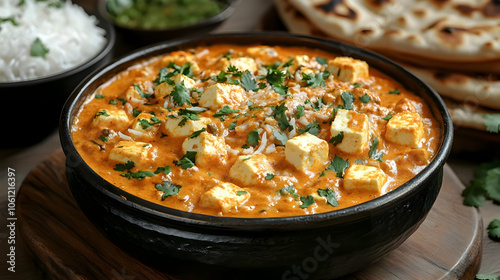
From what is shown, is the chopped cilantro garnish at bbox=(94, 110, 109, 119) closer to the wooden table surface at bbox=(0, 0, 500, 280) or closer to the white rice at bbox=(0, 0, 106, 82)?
the wooden table surface at bbox=(0, 0, 500, 280)

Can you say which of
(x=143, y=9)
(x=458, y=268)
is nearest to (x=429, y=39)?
(x=458, y=268)

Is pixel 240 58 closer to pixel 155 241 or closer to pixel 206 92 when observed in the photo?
pixel 206 92

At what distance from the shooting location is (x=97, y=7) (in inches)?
225

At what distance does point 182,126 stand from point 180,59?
0.89 m

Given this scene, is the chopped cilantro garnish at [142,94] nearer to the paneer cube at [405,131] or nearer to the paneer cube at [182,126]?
the paneer cube at [182,126]

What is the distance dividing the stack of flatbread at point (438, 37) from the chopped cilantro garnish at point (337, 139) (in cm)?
165

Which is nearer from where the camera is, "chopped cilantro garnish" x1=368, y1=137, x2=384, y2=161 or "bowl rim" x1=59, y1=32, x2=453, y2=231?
"bowl rim" x1=59, y1=32, x2=453, y2=231

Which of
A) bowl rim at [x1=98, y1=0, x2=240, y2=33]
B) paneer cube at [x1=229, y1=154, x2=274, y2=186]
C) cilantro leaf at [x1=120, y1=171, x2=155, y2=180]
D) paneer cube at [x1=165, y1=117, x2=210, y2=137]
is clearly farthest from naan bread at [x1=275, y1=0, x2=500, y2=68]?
cilantro leaf at [x1=120, y1=171, x2=155, y2=180]

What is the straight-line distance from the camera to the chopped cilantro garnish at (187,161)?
9.14 ft

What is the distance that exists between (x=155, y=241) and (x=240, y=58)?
4.85 feet

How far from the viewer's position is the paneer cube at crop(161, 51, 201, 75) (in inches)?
143

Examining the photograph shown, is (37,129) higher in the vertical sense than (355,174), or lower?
lower

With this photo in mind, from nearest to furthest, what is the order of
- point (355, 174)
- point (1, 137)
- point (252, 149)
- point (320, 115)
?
point (355, 174)
point (252, 149)
point (320, 115)
point (1, 137)

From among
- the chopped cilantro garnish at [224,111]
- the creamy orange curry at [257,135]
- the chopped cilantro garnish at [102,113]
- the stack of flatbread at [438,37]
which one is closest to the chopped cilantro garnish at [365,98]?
the creamy orange curry at [257,135]
